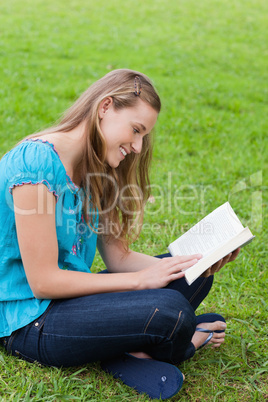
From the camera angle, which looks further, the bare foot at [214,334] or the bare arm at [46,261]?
the bare foot at [214,334]

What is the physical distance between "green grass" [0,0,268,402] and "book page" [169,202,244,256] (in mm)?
502

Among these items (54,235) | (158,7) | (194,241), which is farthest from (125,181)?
(158,7)

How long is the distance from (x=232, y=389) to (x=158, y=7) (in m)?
9.65

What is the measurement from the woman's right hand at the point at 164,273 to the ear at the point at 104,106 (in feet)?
2.10

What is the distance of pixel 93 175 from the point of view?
6.81ft

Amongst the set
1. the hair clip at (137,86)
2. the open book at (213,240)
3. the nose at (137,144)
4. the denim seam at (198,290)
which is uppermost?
the hair clip at (137,86)

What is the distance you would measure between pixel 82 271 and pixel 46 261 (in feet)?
1.05

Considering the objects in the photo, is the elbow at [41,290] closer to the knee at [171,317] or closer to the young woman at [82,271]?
the young woman at [82,271]

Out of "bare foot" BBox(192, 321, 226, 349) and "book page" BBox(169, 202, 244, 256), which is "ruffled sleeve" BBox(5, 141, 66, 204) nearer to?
"book page" BBox(169, 202, 244, 256)

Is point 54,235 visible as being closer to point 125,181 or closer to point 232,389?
point 125,181

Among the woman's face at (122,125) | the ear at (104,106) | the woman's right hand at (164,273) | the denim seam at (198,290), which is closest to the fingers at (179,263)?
the woman's right hand at (164,273)

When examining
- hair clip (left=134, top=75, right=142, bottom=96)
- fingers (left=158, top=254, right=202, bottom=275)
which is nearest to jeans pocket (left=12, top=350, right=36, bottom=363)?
fingers (left=158, top=254, right=202, bottom=275)

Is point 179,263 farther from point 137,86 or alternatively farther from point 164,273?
point 137,86

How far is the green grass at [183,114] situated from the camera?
2072mm
